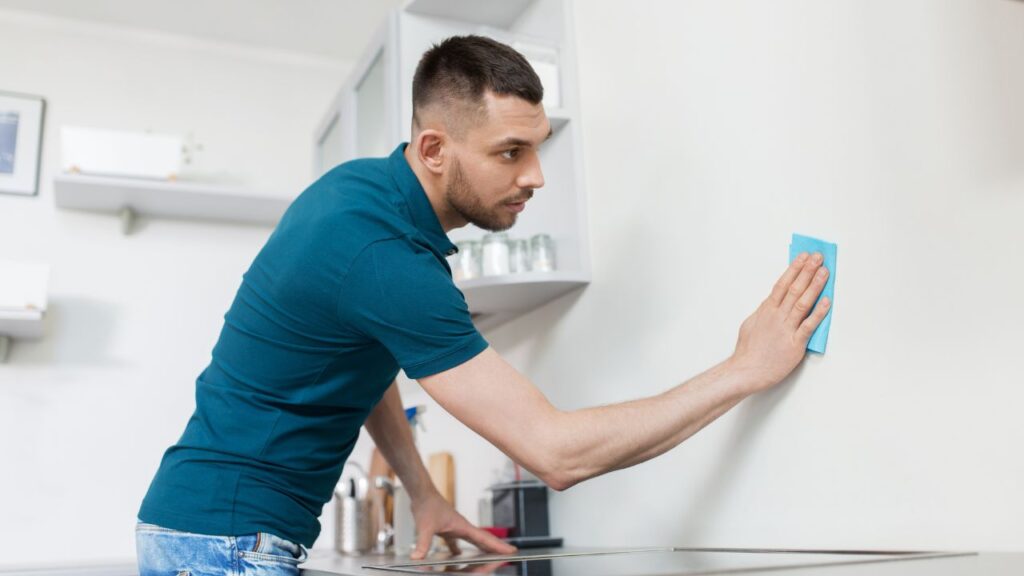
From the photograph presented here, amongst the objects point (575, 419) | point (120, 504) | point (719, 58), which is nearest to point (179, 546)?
point (575, 419)

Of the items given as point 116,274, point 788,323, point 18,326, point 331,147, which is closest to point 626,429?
point 788,323

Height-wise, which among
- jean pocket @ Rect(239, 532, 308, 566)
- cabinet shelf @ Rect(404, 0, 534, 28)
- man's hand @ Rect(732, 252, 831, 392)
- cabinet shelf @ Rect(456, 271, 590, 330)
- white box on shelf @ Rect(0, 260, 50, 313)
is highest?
cabinet shelf @ Rect(404, 0, 534, 28)

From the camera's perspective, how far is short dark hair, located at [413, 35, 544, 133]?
126 cm

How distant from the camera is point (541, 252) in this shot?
1.82m

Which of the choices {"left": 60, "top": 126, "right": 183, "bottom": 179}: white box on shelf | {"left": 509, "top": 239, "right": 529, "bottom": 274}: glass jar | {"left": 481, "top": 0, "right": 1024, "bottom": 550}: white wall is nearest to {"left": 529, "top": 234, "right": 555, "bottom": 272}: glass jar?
{"left": 509, "top": 239, "right": 529, "bottom": 274}: glass jar

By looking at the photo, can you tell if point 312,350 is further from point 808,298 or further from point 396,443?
point 808,298

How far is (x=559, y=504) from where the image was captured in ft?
6.01

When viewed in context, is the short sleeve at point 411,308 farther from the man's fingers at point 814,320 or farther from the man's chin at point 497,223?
the man's fingers at point 814,320

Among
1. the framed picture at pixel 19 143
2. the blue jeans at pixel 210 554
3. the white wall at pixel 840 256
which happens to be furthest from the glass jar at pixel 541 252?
the framed picture at pixel 19 143

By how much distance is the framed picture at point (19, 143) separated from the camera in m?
2.67

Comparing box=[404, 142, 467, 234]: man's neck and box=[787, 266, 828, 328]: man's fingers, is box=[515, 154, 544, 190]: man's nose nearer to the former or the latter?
box=[404, 142, 467, 234]: man's neck

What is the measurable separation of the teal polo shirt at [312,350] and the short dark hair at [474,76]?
11 centimetres

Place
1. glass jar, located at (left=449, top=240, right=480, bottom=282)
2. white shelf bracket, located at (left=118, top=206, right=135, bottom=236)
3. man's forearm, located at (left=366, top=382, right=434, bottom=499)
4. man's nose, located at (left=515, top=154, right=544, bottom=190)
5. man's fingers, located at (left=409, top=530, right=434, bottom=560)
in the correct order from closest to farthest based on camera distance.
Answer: man's nose, located at (left=515, top=154, right=544, bottom=190), man's fingers, located at (left=409, top=530, right=434, bottom=560), man's forearm, located at (left=366, top=382, right=434, bottom=499), glass jar, located at (left=449, top=240, right=480, bottom=282), white shelf bracket, located at (left=118, top=206, right=135, bottom=236)

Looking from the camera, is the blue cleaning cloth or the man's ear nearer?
the blue cleaning cloth
